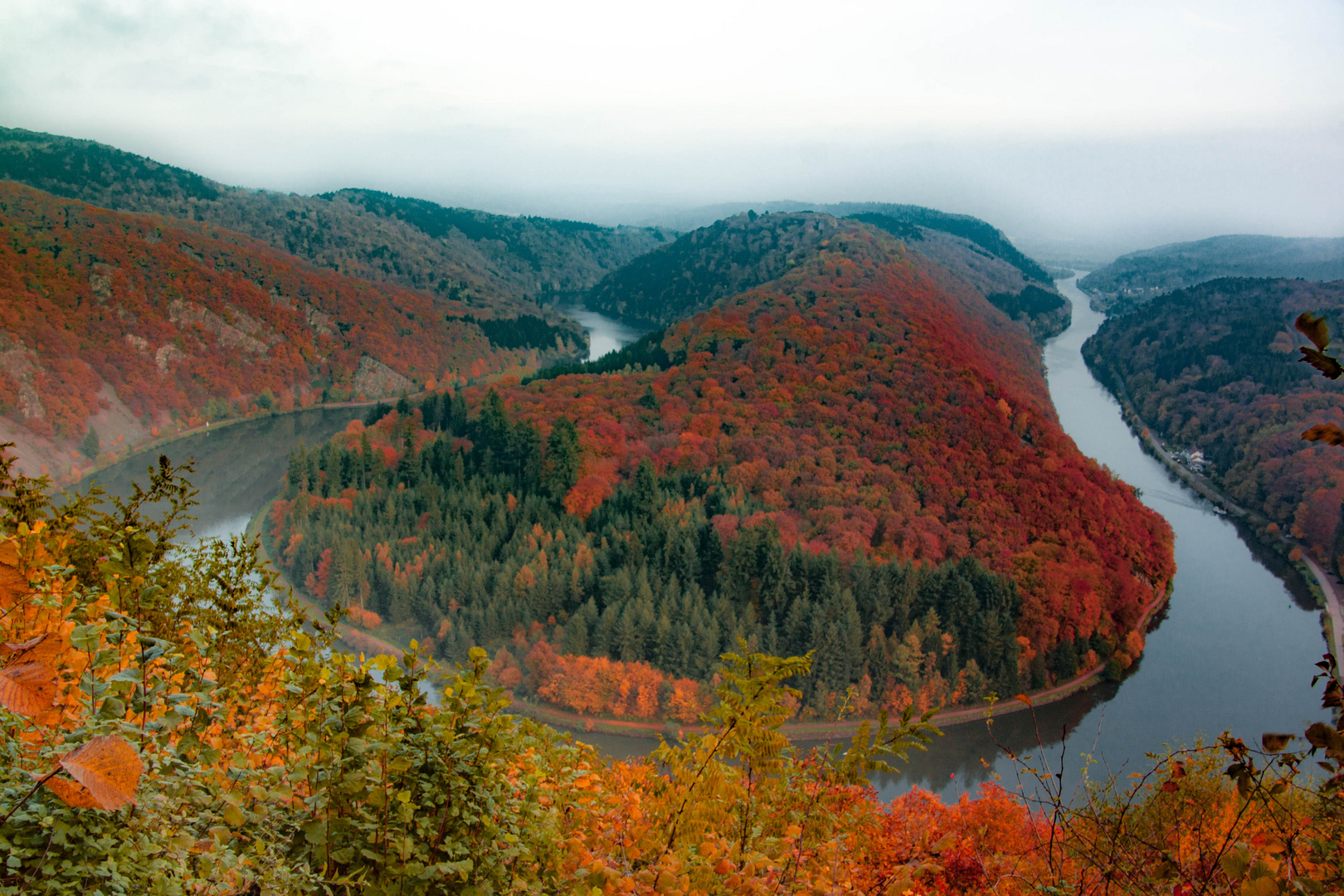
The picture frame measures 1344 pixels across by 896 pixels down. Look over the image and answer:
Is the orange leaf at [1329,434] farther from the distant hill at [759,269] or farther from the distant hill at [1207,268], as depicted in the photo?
the distant hill at [1207,268]

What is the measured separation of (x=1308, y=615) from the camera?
41438mm

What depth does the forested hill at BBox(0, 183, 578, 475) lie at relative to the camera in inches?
2377

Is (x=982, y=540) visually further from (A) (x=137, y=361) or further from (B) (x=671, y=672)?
(A) (x=137, y=361)

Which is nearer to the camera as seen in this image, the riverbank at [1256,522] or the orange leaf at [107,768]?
the orange leaf at [107,768]

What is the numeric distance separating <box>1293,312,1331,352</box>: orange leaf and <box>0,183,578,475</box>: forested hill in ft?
220

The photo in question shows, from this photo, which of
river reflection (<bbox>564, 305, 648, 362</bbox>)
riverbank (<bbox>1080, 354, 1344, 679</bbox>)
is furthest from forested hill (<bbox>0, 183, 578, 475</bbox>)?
riverbank (<bbox>1080, 354, 1344, 679</bbox>)

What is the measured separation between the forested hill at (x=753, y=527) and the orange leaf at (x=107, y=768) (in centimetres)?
2854

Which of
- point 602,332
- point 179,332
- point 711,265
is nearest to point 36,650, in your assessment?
point 179,332

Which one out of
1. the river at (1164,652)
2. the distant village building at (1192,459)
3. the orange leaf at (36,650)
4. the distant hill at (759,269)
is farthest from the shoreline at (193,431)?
the distant village building at (1192,459)

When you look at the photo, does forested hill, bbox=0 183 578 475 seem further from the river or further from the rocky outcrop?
the river

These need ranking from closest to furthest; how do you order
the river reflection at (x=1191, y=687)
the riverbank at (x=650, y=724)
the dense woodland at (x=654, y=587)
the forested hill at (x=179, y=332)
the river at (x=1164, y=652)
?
the river reflection at (x=1191, y=687) → the river at (x=1164, y=652) → the riverbank at (x=650, y=724) → the dense woodland at (x=654, y=587) → the forested hill at (x=179, y=332)

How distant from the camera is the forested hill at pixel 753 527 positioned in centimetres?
3123

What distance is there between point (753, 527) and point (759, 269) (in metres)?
88.5

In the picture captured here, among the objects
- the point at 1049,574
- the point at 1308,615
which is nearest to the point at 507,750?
the point at 1049,574
